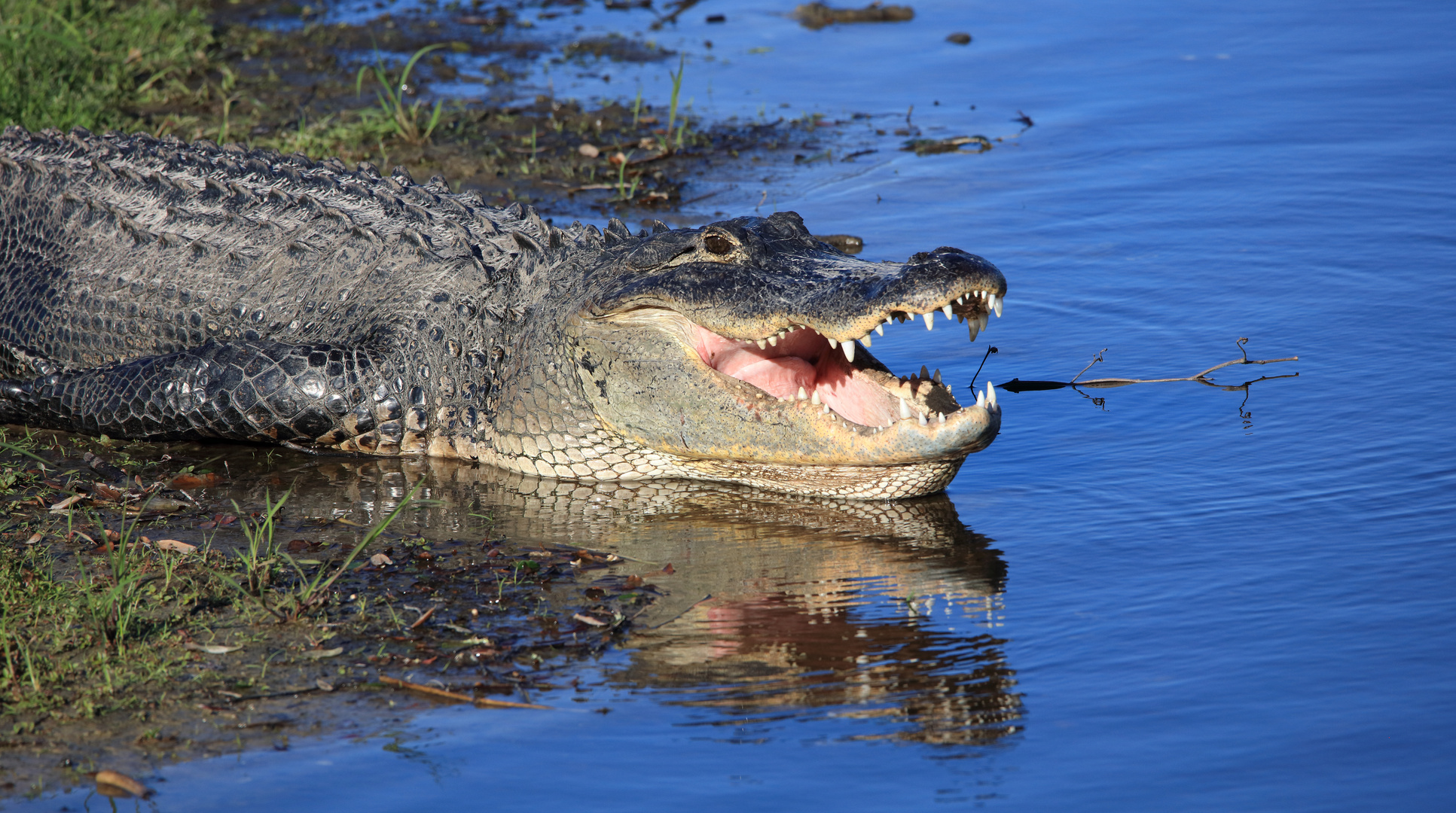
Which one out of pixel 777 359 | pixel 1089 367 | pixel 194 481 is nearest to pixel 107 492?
pixel 194 481

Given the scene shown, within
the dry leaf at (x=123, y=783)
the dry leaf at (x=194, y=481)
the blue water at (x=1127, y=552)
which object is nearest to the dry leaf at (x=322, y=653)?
the blue water at (x=1127, y=552)

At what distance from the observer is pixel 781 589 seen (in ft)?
13.2

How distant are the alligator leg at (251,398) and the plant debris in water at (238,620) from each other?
39 cm

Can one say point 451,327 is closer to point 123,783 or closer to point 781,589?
point 781,589

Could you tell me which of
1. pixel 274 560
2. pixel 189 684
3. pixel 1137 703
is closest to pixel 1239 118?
pixel 1137 703

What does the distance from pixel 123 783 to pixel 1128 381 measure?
156 inches

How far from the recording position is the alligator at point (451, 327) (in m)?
4.46

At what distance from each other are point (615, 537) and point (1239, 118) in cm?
618

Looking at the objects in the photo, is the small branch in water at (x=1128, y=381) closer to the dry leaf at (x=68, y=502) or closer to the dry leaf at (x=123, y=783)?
the dry leaf at (x=68, y=502)

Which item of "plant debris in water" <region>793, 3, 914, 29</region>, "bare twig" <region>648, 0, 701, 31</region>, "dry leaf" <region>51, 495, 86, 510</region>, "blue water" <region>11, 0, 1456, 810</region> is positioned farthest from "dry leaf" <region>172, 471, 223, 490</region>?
"plant debris in water" <region>793, 3, 914, 29</region>

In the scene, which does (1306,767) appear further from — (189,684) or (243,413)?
(243,413)

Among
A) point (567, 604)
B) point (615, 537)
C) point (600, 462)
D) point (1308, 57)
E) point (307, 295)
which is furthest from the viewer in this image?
point (1308, 57)

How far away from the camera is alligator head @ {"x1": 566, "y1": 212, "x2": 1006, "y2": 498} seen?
4.19 m

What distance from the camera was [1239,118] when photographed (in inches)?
345
